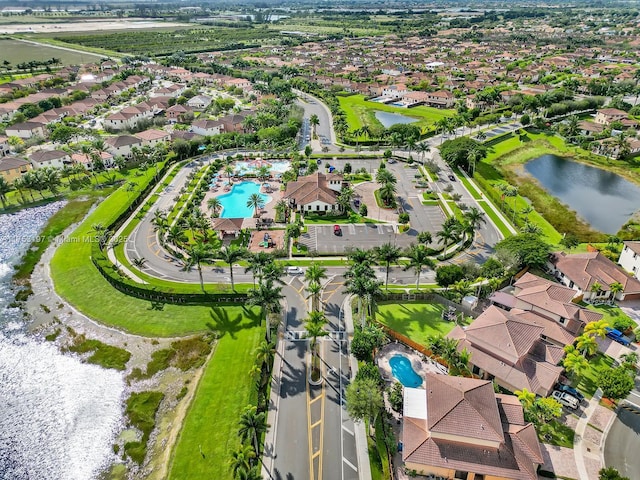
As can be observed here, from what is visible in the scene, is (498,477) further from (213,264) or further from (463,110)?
(463,110)

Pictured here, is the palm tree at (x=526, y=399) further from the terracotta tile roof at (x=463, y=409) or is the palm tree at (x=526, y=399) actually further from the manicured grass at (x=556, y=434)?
the terracotta tile roof at (x=463, y=409)

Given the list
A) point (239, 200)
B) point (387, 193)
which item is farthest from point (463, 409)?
point (239, 200)

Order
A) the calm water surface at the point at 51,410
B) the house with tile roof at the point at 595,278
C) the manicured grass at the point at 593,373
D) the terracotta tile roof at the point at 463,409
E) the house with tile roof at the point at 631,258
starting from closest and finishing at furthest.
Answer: the terracotta tile roof at the point at 463,409 → the calm water surface at the point at 51,410 → the manicured grass at the point at 593,373 → the house with tile roof at the point at 595,278 → the house with tile roof at the point at 631,258

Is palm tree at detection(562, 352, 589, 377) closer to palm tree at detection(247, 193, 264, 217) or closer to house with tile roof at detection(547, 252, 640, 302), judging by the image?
house with tile roof at detection(547, 252, 640, 302)

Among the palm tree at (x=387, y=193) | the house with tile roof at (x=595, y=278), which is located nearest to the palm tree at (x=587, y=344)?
the house with tile roof at (x=595, y=278)

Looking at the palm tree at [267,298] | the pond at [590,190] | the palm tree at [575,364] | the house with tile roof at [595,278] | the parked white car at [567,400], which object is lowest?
the pond at [590,190]

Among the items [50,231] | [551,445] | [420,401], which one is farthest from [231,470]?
[50,231]
